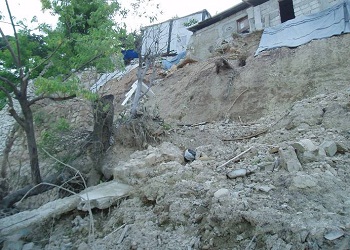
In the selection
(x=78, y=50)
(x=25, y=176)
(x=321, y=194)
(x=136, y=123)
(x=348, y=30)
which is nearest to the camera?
(x=321, y=194)

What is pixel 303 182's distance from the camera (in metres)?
2.57

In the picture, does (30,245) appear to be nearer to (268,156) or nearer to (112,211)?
A: (112,211)

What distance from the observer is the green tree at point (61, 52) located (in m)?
4.52

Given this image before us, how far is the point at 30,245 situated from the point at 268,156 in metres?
2.94

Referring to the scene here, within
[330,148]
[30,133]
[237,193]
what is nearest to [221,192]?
[237,193]

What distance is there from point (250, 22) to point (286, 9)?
58.8 inches

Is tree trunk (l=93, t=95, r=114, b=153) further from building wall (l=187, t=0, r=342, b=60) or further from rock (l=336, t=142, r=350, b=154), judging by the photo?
building wall (l=187, t=0, r=342, b=60)

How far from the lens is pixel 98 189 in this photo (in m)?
3.77

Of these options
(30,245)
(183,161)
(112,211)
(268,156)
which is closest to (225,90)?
(183,161)

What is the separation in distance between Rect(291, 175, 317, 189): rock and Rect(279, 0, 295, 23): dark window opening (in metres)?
10.3

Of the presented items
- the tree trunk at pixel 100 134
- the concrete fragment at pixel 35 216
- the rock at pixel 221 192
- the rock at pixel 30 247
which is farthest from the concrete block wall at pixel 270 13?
the rock at pixel 30 247

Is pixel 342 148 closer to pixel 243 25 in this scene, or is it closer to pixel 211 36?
pixel 243 25

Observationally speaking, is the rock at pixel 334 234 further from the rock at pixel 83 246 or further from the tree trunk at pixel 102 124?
the tree trunk at pixel 102 124

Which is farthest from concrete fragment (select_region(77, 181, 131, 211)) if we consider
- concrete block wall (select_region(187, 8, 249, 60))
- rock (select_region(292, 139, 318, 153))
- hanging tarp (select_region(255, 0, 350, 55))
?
concrete block wall (select_region(187, 8, 249, 60))
